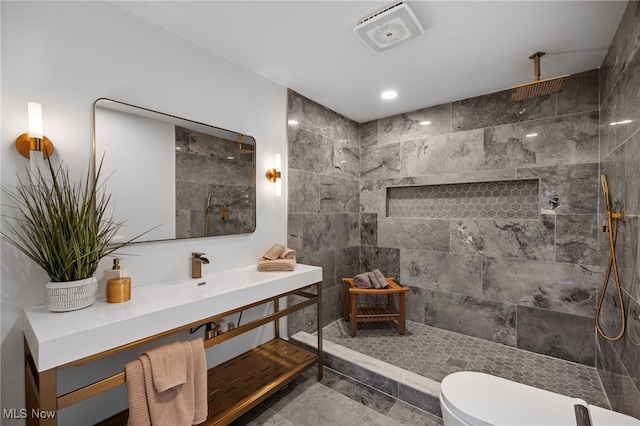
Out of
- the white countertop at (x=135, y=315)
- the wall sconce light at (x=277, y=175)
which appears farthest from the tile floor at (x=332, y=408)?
the wall sconce light at (x=277, y=175)

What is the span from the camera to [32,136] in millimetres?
1303

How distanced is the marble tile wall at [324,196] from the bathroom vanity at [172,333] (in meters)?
0.56

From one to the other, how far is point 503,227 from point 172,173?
109 inches

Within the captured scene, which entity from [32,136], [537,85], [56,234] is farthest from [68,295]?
[537,85]

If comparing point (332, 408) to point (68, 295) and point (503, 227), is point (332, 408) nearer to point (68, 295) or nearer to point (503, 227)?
point (68, 295)

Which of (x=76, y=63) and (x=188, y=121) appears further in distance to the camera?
(x=188, y=121)

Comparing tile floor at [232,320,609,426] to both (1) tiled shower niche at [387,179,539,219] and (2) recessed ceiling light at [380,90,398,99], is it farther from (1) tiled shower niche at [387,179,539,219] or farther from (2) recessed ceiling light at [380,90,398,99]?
(2) recessed ceiling light at [380,90,398,99]

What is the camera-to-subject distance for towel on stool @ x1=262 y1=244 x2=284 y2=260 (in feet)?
7.63

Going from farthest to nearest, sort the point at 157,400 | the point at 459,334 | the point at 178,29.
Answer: the point at 459,334 < the point at 178,29 < the point at 157,400

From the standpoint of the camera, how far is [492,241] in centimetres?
271

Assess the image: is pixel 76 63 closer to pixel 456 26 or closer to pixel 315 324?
pixel 456 26

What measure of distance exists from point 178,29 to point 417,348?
3.03 metres

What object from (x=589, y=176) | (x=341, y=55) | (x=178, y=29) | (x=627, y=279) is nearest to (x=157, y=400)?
(x=178, y=29)

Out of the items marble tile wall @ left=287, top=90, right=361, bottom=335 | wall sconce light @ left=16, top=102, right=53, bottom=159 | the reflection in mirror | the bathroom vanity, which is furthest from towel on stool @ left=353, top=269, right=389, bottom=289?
wall sconce light @ left=16, top=102, right=53, bottom=159
